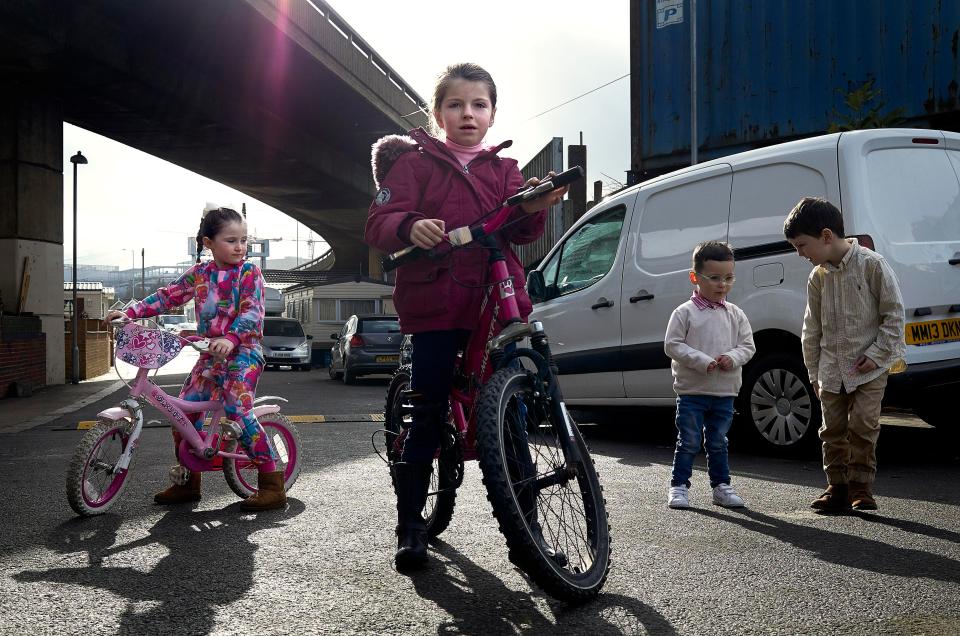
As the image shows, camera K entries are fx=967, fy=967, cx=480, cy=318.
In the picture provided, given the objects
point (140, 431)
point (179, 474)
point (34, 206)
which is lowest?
point (179, 474)

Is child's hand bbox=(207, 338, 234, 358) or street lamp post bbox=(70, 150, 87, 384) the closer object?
child's hand bbox=(207, 338, 234, 358)

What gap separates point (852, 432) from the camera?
14.4 feet

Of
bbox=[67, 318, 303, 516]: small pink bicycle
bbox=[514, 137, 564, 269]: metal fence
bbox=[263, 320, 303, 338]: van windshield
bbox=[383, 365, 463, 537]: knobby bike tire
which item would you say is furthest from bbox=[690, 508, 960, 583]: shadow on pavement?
bbox=[263, 320, 303, 338]: van windshield

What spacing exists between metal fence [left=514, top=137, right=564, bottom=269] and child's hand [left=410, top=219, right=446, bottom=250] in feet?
59.3

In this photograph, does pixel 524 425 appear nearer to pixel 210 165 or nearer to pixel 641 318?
pixel 641 318

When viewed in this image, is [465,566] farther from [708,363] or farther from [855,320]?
[855,320]

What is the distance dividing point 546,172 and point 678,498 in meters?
19.4

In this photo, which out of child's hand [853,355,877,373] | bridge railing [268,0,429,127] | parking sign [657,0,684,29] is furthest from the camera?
bridge railing [268,0,429,127]

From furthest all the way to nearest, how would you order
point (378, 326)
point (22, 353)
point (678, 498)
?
1. point (378, 326)
2. point (22, 353)
3. point (678, 498)

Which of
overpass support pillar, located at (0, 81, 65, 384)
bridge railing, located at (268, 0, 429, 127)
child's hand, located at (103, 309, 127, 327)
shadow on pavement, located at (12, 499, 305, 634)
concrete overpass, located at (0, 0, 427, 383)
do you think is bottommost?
shadow on pavement, located at (12, 499, 305, 634)

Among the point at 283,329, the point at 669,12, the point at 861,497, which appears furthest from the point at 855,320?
the point at 283,329

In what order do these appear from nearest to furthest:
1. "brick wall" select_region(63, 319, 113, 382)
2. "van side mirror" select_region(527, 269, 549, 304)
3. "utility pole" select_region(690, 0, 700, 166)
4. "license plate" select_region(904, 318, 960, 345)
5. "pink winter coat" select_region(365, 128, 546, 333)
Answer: "pink winter coat" select_region(365, 128, 546, 333)
"license plate" select_region(904, 318, 960, 345)
"van side mirror" select_region(527, 269, 549, 304)
"utility pole" select_region(690, 0, 700, 166)
"brick wall" select_region(63, 319, 113, 382)

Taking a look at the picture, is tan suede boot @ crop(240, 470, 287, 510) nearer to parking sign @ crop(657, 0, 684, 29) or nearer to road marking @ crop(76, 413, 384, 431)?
road marking @ crop(76, 413, 384, 431)

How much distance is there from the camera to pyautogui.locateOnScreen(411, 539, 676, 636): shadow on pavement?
2646mm
